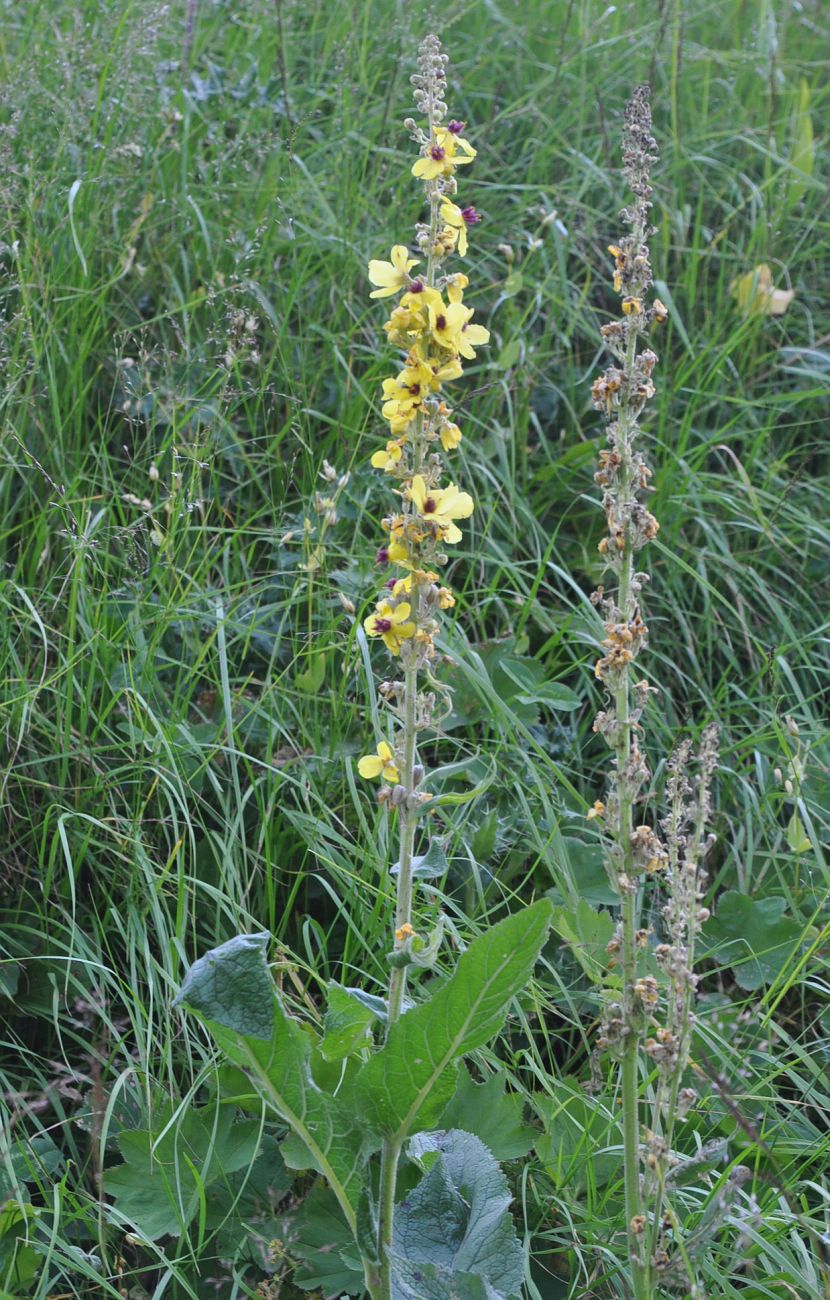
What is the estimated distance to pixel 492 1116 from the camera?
6.33ft

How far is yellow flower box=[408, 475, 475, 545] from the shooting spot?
1.62m

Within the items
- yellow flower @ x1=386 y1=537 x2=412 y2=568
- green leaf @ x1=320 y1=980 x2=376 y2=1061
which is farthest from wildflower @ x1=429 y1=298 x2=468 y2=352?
green leaf @ x1=320 y1=980 x2=376 y2=1061

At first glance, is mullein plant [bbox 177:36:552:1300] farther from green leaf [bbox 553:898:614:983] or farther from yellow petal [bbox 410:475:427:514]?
green leaf [bbox 553:898:614:983]

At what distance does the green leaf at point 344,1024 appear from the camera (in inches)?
65.7

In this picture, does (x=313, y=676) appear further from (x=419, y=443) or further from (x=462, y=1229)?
(x=462, y=1229)

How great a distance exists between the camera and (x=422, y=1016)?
1.53 m

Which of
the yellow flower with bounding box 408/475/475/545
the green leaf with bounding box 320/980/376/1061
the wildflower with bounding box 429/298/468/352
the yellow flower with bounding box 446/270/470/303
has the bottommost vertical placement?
the green leaf with bounding box 320/980/376/1061

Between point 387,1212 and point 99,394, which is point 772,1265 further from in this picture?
point 99,394

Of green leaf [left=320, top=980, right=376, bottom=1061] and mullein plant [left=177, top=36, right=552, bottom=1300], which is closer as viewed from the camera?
mullein plant [left=177, top=36, right=552, bottom=1300]

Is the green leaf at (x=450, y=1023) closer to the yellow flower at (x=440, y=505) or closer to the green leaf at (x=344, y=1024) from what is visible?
the green leaf at (x=344, y=1024)

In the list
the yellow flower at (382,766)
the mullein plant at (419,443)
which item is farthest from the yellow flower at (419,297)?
the yellow flower at (382,766)

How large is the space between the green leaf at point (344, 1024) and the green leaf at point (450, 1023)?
0.11 m

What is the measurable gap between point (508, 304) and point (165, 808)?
1.77 m

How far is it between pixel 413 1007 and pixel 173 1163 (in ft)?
1.77
